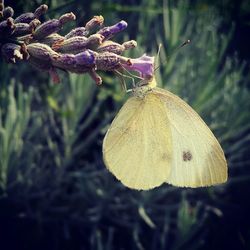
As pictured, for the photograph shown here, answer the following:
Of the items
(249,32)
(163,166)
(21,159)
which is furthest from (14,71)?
(249,32)

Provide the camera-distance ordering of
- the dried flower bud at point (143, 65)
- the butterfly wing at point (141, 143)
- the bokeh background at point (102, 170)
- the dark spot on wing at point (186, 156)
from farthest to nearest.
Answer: the bokeh background at point (102, 170) < the dark spot on wing at point (186, 156) < the butterfly wing at point (141, 143) < the dried flower bud at point (143, 65)

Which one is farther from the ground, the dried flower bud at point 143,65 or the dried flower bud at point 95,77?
the dried flower bud at point 95,77

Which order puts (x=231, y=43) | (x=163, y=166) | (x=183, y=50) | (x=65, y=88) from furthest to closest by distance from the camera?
(x=231, y=43)
(x=183, y=50)
(x=65, y=88)
(x=163, y=166)

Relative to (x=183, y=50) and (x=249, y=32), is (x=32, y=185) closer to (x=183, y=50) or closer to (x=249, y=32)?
(x=183, y=50)

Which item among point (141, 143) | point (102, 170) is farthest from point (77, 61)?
point (102, 170)

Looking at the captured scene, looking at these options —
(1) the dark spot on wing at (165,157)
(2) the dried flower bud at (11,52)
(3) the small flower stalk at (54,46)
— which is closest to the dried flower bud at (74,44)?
(3) the small flower stalk at (54,46)

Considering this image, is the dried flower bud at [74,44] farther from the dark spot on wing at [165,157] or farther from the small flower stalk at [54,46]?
the dark spot on wing at [165,157]

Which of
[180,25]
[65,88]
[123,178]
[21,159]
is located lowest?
[21,159]
